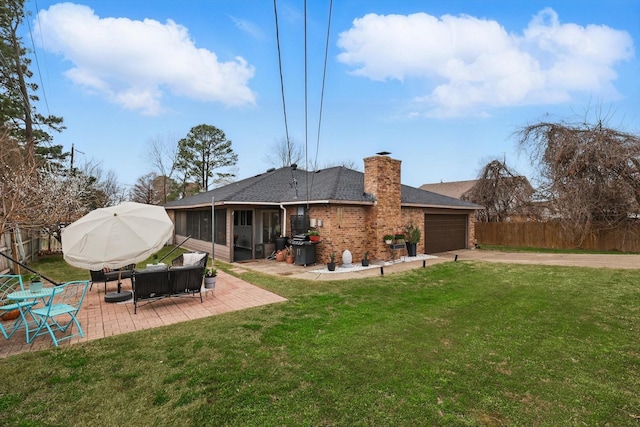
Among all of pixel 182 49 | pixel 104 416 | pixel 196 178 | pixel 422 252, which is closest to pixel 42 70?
pixel 182 49

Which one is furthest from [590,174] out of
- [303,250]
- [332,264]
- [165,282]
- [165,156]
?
[165,156]

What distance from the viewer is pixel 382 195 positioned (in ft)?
40.0

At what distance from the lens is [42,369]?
3.73 m

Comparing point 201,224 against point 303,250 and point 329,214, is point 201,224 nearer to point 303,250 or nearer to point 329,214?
point 303,250

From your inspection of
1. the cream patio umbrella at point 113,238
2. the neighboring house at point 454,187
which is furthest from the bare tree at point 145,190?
the neighboring house at point 454,187

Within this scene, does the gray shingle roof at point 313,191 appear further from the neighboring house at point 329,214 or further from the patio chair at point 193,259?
the patio chair at point 193,259

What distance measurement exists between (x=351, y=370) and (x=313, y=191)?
30.4 ft

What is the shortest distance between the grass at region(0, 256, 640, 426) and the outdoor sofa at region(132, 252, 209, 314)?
1207mm

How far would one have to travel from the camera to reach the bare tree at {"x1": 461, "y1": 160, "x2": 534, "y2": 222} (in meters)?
19.2

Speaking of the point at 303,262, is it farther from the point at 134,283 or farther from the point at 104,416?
the point at 104,416

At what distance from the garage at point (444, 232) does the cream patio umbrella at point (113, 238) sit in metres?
11.9

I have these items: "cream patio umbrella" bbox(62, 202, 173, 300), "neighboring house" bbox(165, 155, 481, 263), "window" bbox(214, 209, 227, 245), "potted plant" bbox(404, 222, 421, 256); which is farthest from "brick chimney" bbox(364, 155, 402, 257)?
"cream patio umbrella" bbox(62, 202, 173, 300)

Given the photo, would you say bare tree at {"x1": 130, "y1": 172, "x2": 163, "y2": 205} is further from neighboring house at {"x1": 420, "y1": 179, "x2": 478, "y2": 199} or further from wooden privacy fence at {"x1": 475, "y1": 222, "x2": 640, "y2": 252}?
neighboring house at {"x1": 420, "y1": 179, "x2": 478, "y2": 199}

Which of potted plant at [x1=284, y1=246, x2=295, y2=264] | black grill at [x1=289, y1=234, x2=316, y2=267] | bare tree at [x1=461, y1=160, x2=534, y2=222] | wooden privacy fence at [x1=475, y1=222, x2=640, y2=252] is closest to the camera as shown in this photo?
black grill at [x1=289, y1=234, x2=316, y2=267]
